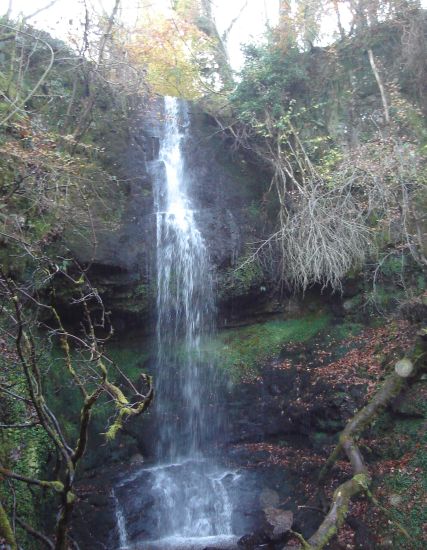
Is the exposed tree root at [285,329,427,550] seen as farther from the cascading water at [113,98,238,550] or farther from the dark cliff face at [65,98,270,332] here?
the dark cliff face at [65,98,270,332]

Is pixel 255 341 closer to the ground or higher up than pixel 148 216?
closer to the ground

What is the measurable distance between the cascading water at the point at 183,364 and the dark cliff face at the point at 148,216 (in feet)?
0.84

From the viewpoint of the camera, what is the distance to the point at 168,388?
9.21 meters

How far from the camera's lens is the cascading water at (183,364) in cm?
765

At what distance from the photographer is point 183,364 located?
9.38 meters

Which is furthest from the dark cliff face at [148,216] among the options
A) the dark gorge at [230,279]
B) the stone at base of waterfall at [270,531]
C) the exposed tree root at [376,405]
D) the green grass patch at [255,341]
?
the stone at base of waterfall at [270,531]

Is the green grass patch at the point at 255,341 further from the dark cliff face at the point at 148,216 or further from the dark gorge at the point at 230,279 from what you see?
the dark cliff face at the point at 148,216

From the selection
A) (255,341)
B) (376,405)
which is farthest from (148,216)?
(376,405)

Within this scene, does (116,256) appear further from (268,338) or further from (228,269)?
(268,338)

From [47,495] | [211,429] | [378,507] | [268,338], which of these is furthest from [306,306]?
[47,495]

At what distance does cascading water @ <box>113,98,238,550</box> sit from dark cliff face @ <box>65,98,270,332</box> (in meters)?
0.26

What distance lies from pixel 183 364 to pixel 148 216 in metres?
3.24

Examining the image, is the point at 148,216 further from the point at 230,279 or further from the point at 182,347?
the point at 182,347

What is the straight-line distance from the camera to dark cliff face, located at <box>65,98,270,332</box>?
8.98m
